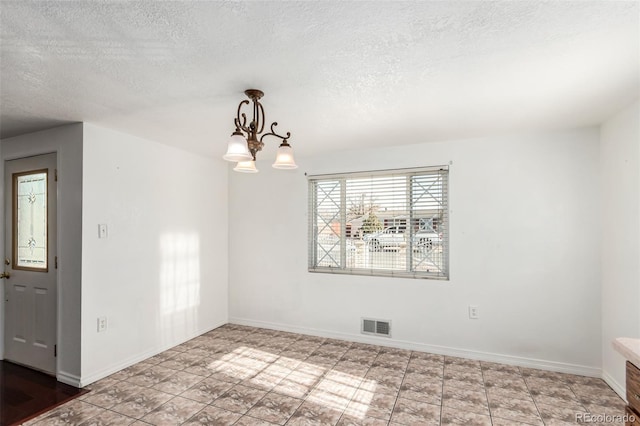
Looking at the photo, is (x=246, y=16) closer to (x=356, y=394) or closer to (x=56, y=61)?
(x=56, y=61)

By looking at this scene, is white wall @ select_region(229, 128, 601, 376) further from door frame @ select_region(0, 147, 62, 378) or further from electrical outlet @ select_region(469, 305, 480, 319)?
door frame @ select_region(0, 147, 62, 378)

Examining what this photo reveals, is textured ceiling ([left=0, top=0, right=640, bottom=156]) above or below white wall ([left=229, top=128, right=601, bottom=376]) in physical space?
above

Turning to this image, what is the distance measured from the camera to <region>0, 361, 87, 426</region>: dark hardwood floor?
236cm

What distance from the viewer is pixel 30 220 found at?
3.17 metres

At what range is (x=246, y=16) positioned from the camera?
4.64 feet

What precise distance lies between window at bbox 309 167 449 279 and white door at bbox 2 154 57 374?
2.66 m

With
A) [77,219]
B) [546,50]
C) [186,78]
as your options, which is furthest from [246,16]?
[77,219]

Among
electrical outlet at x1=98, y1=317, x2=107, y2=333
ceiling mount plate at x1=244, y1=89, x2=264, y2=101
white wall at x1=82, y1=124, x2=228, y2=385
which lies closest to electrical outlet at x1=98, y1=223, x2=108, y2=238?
white wall at x1=82, y1=124, x2=228, y2=385

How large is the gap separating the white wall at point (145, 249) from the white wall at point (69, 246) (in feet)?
0.21

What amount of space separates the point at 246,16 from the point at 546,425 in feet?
10.2

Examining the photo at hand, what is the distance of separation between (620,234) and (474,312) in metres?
1.41

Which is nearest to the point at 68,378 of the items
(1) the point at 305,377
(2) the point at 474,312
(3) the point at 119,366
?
(3) the point at 119,366

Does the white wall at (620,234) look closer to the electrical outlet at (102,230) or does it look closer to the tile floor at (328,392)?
the tile floor at (328,392)

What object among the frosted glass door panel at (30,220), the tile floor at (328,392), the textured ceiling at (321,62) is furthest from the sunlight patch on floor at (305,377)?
the textured ceiling at (321,62)
